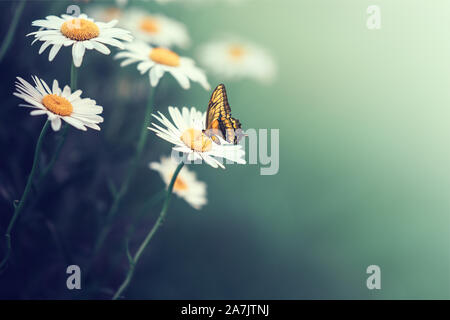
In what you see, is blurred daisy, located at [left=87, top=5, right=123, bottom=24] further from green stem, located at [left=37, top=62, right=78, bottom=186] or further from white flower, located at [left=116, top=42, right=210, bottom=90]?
green stem, located at [left=37, top=62, right=78, bottom=186]

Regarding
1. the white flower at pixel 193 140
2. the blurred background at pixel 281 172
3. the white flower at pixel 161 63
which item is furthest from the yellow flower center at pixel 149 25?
the white flower at pixel 193 140

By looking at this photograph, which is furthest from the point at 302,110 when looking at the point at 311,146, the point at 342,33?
the point at 342,33

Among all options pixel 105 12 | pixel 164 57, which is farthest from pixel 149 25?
pixel 164 57

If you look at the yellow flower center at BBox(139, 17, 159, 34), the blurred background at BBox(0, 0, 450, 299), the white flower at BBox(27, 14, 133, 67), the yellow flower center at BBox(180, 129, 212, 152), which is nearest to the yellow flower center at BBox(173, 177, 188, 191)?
the blurred background at BBox(0, 0, 450, 299)

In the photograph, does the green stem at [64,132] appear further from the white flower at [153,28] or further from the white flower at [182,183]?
the white flower at [153,28]

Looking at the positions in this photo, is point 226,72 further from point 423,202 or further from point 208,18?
point 423,202

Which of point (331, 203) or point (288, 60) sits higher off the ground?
point (288, 60)
